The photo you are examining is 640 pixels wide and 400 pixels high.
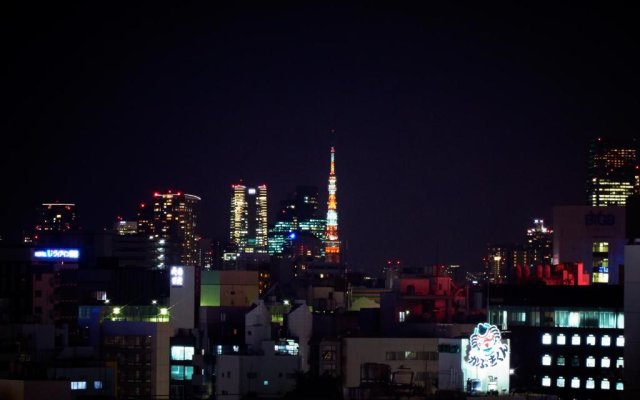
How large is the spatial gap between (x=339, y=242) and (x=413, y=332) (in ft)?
321

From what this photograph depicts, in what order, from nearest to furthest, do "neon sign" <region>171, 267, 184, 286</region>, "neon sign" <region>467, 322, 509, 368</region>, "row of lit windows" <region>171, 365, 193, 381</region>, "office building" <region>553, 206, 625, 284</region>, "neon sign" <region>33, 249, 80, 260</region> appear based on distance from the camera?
"neon sign" <region>467, 322, 509, 368</region>, "row of lit windows" <region>171, 365, 193, 381</region>, "office building" <region>553, 206, 625, 284</region>, "neon sign" <region>171, 267, 184, 286</region>, "neon sign" <region>33, 249, 80, 260</region>

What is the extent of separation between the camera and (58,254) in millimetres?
109125

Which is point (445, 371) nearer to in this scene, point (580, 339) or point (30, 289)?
point (580, 339)

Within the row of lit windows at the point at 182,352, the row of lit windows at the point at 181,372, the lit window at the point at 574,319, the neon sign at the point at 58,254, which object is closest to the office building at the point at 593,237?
the lit window at the point at 574,319

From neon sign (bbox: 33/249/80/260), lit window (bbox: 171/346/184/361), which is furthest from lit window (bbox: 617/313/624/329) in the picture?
neon sign (bbox: 33/249/80/260)

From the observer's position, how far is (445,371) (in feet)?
155

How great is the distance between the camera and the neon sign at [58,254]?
354 feet

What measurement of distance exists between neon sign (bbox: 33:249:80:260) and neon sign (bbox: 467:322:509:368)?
67.0m

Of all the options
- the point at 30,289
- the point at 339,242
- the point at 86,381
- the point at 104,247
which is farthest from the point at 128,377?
the point at 339,242

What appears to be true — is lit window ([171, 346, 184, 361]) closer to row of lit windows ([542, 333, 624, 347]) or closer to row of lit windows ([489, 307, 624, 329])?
row of lit windows ([489, 307, 624, 329])

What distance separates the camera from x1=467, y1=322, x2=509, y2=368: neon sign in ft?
140

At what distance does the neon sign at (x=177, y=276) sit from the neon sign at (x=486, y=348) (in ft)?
104

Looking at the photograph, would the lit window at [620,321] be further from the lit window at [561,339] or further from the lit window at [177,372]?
the lit window at [177,372]

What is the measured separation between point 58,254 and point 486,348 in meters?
69.4
